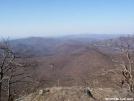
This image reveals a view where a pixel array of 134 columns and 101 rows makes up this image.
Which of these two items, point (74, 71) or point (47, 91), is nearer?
point (47, 91)

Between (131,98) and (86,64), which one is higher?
(131,98)

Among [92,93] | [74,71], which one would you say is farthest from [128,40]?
[74,71]

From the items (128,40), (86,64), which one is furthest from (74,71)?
(128,40)

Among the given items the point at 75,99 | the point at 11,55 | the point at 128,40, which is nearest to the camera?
the point at 75,99

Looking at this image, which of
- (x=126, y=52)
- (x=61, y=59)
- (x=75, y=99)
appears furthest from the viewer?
(x=61, y=59)

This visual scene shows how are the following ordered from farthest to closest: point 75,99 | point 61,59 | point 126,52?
1. point 61,59
2. point 126,52
3. point 75,99

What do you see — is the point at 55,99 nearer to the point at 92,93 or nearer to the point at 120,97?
the point at 92,93

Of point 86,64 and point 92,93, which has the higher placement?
point 92,93

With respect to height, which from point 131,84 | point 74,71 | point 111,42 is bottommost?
point 74,71

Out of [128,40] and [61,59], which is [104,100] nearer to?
[128,40]
